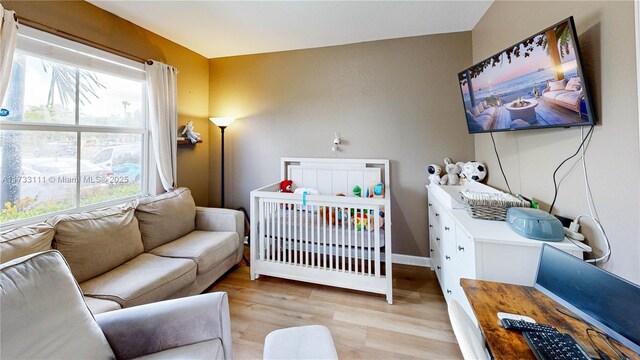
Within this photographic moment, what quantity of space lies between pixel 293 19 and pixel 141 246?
2.36 meters

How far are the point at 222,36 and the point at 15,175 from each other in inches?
80.6

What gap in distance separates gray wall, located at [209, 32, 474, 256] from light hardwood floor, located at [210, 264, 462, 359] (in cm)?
79

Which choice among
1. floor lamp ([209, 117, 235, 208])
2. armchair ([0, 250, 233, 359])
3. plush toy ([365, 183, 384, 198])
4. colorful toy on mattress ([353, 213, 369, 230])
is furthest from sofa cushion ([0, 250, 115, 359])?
plush toy ([365, 183, 384, 198])

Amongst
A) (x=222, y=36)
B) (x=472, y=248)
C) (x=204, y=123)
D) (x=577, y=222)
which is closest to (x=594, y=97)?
(x=577, y=222)

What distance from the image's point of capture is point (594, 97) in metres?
1.08

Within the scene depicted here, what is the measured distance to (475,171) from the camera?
85.8 inches

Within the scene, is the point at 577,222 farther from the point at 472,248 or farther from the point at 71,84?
the point at 71,84

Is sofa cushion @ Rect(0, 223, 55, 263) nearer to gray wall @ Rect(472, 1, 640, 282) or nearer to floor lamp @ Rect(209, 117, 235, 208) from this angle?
floor lamp @ Rect(209, 117, 235, 208)

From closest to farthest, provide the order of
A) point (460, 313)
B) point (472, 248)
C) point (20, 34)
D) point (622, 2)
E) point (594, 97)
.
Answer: point (460, 313) < point (622, 2) < point (594, 97) < point (472, 248) < point (20, 34)

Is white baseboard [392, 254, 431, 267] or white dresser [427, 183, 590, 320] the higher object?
white dresser [427, 183, 590, 320]

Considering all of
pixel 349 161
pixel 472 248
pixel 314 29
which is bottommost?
pixel 472 248

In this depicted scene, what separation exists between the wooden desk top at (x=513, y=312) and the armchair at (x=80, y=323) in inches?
41.2

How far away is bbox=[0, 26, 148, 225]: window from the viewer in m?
1.58

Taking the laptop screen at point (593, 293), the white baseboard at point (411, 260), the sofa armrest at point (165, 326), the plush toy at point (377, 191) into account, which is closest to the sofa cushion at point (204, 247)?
the sofa armrest at point (165, 326)
